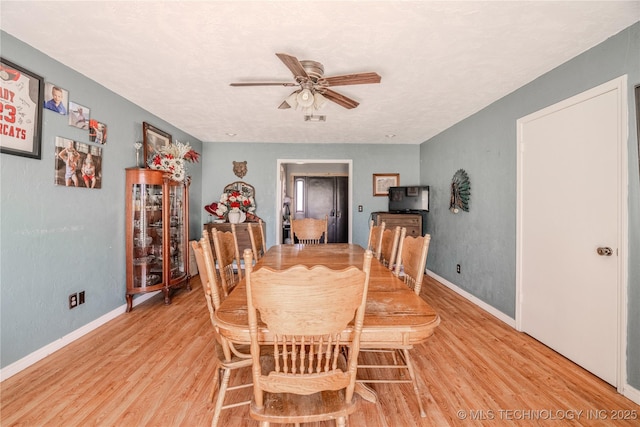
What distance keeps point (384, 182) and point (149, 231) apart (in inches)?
149

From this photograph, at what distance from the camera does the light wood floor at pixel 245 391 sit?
162 cm

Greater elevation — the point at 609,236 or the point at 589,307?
the point at 609,236

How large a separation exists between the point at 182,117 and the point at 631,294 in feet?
14.9

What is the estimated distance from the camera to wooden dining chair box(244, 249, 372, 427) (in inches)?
38.3

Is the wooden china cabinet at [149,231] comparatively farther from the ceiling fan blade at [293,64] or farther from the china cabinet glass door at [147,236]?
the ceiling fan blade at [293,64]

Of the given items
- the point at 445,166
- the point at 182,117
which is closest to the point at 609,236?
the point at 445,166

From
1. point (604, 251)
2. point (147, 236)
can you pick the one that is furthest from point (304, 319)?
point (147, 236)

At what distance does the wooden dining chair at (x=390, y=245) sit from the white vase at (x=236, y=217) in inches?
113

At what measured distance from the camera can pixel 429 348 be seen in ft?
7.88

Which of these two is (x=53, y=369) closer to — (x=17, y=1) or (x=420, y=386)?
(x=17, y=1)

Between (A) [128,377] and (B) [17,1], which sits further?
(A) [128,377]

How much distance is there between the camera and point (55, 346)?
2.32 m

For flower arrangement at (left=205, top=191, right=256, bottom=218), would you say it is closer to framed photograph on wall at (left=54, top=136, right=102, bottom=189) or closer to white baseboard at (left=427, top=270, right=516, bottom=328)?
framed photograph on wall at (left=54, top=136, right=102, bottom=189)

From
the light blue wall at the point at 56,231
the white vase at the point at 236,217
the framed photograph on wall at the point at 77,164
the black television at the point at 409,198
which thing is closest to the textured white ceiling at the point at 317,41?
the light blue wall at the point at 56,231
